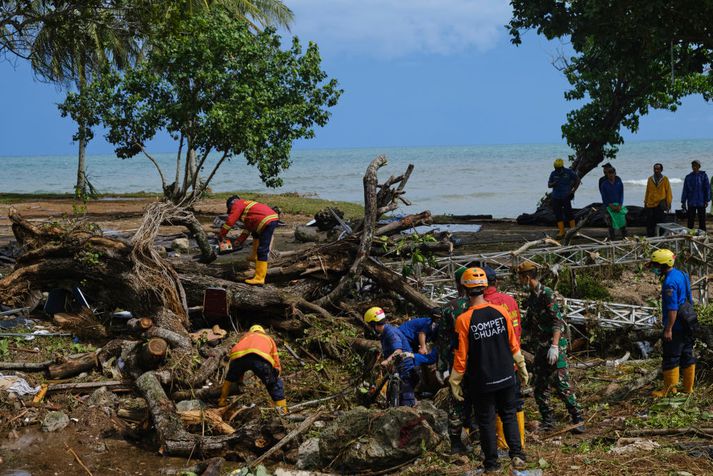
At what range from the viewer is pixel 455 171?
73.6 metres

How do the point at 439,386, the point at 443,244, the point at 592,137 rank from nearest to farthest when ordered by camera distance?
1. the point at 439,386
2. the point at 443,244
3. the point at 592,137

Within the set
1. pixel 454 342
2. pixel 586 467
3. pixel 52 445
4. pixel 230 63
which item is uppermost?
pixel 230 63

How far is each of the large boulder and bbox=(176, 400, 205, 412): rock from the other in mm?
2267

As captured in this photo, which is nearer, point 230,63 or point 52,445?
point 52,445

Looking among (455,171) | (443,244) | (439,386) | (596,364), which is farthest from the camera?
(455,171)

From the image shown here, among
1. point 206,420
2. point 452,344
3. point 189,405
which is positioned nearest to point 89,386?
point 189,405

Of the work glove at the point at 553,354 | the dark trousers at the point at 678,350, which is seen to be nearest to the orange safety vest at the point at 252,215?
the work glove at the point at 553,354

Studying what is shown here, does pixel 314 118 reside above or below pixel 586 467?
above

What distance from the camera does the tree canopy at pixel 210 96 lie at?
23.3 meters

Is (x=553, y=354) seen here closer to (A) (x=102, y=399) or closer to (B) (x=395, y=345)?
(B) (x=395, y=345)

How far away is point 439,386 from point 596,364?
2.52 m

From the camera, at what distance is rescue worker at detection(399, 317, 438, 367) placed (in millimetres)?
8709

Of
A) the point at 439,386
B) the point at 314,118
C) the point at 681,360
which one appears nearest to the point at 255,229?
the point at 439,386

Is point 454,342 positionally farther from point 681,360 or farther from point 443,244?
point 443,244
